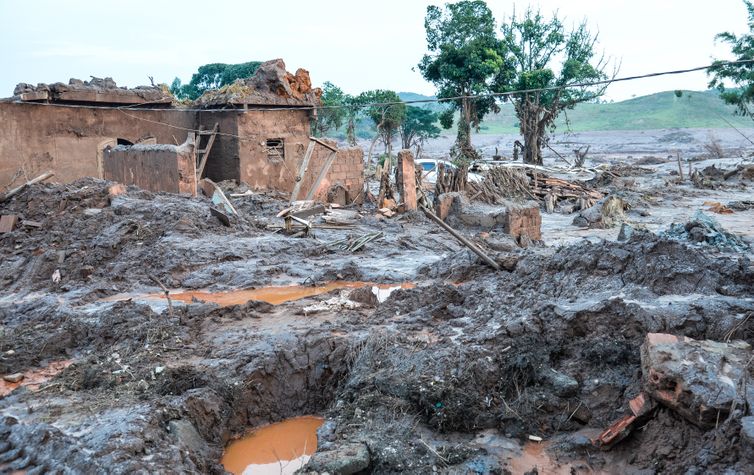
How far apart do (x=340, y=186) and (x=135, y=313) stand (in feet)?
34.5

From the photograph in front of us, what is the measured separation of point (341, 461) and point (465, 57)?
87.4 ft

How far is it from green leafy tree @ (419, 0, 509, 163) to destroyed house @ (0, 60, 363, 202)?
11.2 meters

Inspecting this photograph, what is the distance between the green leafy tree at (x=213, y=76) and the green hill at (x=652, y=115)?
21.7 m

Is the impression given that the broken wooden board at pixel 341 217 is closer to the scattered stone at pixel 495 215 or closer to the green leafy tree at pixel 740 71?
the scattered stone at pixel 495 215

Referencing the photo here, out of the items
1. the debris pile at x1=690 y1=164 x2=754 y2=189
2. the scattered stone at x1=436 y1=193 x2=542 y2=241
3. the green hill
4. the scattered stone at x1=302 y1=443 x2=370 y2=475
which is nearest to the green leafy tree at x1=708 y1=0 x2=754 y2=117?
the debris pile at x1=690 y1=164 x2=754 y2=189

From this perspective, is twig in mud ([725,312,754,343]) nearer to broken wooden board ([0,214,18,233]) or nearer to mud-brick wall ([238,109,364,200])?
broken wooden board ([0,214,18,233])

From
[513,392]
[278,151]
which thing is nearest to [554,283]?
[513,392]

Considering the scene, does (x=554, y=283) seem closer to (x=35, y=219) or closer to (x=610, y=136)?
(x=35, y=219)

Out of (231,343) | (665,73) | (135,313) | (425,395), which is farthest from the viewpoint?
(665,73)

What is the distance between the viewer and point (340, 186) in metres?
17.9

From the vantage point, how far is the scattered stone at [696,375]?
15.4 feet

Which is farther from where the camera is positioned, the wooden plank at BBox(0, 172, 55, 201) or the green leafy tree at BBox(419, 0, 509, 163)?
the green leafy tree at BBox(419, 0, 509, 163)

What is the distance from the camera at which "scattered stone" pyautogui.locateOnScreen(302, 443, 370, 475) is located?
4.72 meters

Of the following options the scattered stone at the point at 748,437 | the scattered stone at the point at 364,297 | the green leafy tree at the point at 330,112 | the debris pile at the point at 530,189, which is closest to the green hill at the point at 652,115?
the green leafy tree at the point at 330,112
